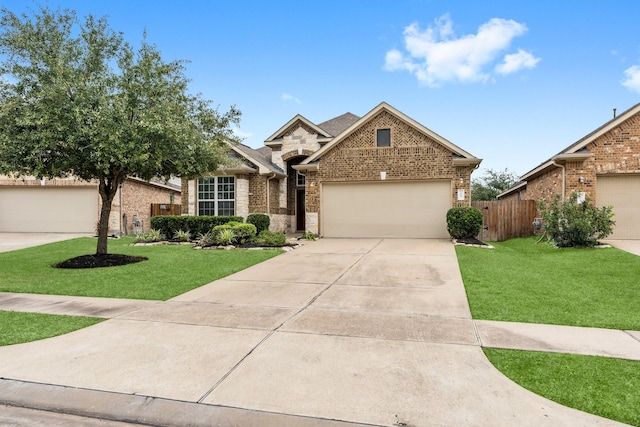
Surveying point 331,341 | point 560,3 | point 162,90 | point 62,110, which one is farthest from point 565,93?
point 62,110

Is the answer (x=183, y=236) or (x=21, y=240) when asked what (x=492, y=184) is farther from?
(x=21, y=240)

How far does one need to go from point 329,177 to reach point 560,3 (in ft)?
33.4

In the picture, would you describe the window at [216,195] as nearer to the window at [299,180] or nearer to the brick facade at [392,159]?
the window at [299,180]

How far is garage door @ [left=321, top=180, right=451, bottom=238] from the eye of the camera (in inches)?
629

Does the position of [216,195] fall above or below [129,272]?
above

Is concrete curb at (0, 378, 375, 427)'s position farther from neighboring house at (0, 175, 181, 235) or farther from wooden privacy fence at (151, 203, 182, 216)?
wooden privacy fence at (151, 203, 182, 216)

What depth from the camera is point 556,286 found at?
7270 mm

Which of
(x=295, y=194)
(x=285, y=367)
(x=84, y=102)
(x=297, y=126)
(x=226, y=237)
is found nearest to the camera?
(x=285, y=367)

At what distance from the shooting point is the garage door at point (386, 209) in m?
16.0

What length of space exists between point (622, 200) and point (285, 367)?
15.3 meters

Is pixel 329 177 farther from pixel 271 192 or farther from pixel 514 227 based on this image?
pixel 514 227

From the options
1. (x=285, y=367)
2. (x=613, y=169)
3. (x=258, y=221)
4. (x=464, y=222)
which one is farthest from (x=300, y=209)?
(x=285, y=367)

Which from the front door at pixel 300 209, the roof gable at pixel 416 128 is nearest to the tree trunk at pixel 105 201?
the roof gable at pixel 416 128

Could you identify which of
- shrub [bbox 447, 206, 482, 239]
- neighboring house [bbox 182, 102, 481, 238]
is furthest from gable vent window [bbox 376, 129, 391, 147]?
shrub [bbox 447, 206, 482, 239]
